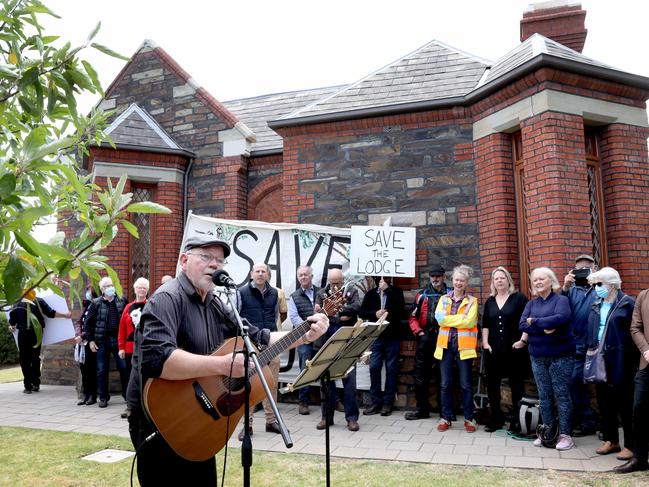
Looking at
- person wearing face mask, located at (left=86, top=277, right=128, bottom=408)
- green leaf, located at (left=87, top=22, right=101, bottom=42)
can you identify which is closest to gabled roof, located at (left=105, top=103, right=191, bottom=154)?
person wearing face mask, located at (left=86, top=277, right=128, bottom=408)

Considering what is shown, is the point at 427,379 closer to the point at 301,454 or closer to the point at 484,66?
the point at 301,454

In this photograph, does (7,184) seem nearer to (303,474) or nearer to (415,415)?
(303,474)

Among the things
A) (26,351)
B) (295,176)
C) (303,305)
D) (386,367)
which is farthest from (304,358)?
(26,351)

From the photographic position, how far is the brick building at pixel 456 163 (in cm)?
698

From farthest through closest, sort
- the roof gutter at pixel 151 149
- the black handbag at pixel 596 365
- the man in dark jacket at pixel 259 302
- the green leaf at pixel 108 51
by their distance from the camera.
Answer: the roof gutter at pixel 151 149
the man in dark jacket at pixel 259 302
the black handbag at pixel 596 365
the green leaf at pixel 108 51

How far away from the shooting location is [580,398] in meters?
6.23

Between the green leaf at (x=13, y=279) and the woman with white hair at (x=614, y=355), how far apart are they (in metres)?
5.50

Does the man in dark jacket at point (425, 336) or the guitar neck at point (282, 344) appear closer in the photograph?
the guitar neck at point (282, 344)

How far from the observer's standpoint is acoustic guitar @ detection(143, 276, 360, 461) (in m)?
2.80

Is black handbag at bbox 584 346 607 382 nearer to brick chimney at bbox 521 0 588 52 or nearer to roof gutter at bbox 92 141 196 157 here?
brick chimney at bbox 521 0 588 52

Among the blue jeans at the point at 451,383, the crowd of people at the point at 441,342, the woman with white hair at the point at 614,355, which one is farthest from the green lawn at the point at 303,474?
the blue jeans at the point at 451,383

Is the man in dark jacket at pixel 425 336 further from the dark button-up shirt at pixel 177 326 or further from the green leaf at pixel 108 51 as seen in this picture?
the green leaf at pixel 108 51

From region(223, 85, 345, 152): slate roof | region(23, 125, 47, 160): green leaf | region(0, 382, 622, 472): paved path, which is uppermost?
region(223, 85, 345, 152): slate roof

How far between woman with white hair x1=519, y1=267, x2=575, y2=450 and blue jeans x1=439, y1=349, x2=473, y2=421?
92cm
